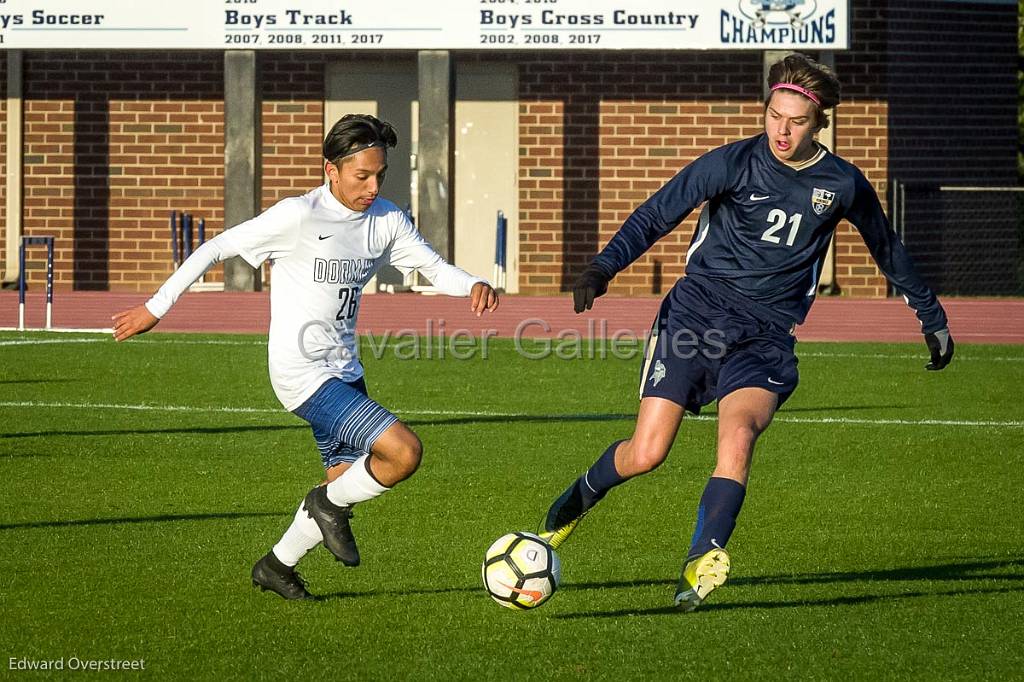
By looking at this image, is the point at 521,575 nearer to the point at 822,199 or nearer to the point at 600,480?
the point at 600,480

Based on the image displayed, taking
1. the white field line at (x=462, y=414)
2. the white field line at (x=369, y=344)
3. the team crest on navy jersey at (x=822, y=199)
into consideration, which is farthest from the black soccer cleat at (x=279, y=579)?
the white field line at (x=369, y=344)

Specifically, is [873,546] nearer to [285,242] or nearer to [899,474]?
[899,474]

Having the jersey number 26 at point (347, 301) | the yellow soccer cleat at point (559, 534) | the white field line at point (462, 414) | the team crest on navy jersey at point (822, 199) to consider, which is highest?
the team crest on navy jersey at point (822, 199)

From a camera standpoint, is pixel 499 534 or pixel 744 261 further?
pixel 499 534

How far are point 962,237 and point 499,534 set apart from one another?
67.5ft

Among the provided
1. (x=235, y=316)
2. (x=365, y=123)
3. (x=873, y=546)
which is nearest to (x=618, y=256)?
(x=365, y=123)

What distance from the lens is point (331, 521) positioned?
20.6ft

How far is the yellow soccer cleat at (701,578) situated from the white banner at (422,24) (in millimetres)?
18819

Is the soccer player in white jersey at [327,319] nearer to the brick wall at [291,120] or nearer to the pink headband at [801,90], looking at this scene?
the pink headband at [801,90]

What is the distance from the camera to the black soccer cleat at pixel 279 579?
20.7ft

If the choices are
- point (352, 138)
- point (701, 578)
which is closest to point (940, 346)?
point (701, 578)

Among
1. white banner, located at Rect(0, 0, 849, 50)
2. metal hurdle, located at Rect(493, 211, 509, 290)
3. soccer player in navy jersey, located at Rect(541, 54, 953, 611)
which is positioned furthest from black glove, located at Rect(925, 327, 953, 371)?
metal hurdle, located at Rect(493, 211, 509, 290)

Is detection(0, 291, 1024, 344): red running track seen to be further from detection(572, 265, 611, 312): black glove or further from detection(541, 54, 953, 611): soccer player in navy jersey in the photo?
detection(572, 265, 611, 312): black glove

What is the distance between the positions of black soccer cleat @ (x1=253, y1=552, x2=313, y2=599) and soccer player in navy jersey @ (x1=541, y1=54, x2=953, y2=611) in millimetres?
1121
